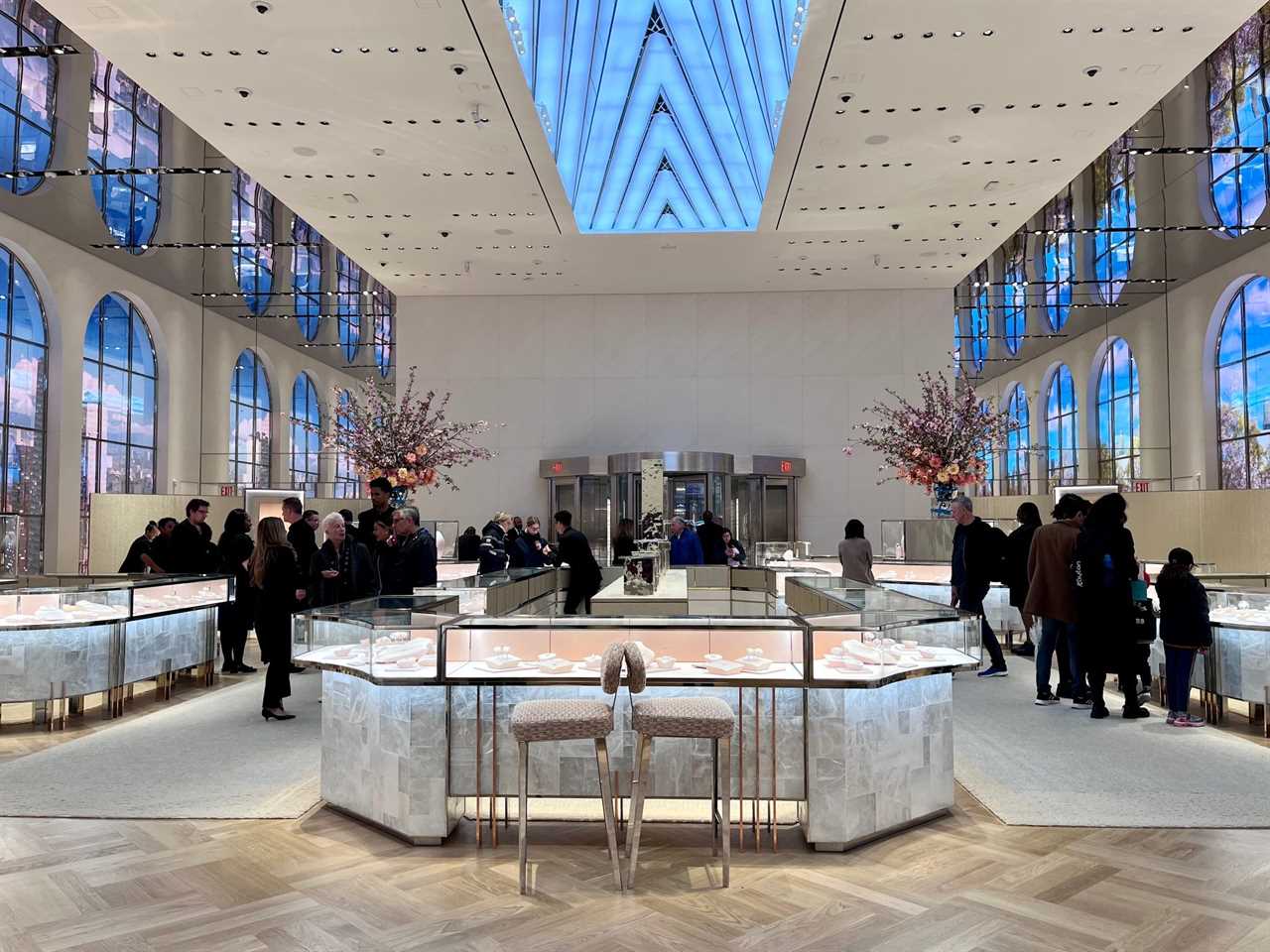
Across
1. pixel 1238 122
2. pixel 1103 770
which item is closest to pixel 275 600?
pixel 1103 770

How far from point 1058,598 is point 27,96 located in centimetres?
1638

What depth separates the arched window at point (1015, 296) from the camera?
83.7ft

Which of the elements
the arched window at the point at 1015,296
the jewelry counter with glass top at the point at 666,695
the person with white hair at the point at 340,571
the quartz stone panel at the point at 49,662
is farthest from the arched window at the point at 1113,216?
the quartz stone panel at the point at 49,662

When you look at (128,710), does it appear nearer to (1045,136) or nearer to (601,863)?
(601,863)

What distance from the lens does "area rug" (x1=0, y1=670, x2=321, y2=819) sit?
448 cm

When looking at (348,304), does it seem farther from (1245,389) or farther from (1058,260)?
(1245,389)

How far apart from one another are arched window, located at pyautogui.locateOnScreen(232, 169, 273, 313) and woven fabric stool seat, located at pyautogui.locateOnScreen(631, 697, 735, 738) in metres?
19.7

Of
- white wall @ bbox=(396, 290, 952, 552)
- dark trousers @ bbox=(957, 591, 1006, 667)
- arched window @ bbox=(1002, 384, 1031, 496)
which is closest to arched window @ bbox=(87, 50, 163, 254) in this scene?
white wall @ bbox=(396, 290, 952, 552)

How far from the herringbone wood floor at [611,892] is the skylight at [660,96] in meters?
6.77

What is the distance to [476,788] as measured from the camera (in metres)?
3.99

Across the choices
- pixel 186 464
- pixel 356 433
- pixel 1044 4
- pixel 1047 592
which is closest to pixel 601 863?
pixel 1047 592

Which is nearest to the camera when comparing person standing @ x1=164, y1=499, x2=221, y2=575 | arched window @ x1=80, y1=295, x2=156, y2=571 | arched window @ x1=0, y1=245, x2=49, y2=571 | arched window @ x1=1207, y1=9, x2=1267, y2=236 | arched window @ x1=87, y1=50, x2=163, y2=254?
person standing @ x1=164, y1=499, x2=221, y2=575

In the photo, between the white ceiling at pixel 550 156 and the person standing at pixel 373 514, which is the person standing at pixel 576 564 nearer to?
the person standing at pixel 373 514

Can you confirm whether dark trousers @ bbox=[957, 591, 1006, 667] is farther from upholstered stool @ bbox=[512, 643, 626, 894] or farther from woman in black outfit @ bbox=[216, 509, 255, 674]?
woman in black outfit @ bbox=[216, 509, 255, 674]
